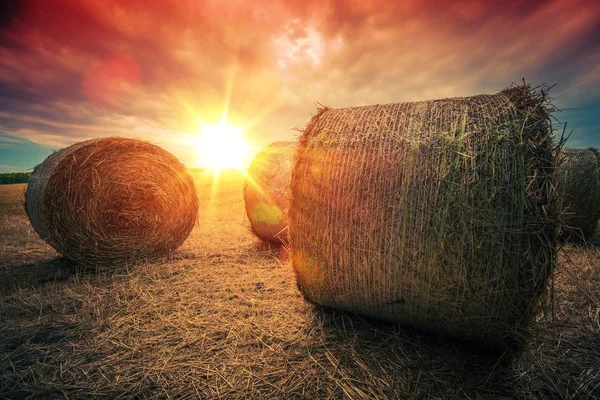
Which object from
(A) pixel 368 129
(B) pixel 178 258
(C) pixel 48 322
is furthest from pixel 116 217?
(A) pixel 368 129

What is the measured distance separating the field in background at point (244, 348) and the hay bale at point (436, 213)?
307 mm

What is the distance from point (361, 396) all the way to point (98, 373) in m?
2.18

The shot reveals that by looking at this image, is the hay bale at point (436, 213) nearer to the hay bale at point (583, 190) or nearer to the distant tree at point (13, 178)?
the hay bale at point (583, 190)

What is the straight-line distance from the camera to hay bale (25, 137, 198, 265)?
472 cm

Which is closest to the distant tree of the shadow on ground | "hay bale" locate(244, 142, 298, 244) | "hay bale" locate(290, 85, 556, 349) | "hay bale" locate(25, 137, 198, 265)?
the shadow on ground

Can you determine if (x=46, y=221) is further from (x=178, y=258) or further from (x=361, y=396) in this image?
(x=361, y=396)

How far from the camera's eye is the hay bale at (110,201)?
472cm

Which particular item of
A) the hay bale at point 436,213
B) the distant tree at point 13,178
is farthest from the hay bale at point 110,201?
the distant tree at point 13,178

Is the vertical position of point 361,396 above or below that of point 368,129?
below

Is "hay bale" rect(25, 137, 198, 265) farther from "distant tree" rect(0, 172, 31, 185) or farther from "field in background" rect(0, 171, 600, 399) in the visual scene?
"distant tree" rect(0, 172, 31, 185)

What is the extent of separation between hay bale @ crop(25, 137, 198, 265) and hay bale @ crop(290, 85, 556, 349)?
142 inches

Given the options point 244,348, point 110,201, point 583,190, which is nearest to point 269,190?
point 110,201

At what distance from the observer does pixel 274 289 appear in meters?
4.17

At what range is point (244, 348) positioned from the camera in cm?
282
